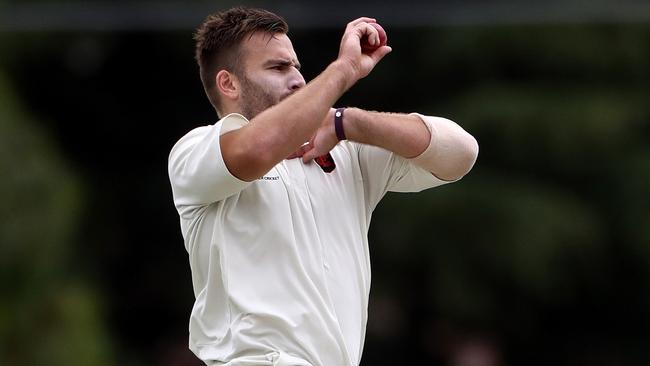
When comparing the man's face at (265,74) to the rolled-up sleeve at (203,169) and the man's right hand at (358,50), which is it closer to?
the rolled-up sleeve at (203,169)

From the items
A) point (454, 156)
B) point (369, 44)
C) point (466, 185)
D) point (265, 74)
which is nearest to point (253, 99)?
point (265, 74)

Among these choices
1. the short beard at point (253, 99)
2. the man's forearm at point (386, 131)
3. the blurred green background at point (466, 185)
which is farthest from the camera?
the blurred green background at point (466, 185)

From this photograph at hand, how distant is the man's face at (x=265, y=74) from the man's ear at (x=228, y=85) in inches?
1.2

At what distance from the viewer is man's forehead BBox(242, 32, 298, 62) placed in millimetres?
6109

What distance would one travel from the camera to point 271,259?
579 centimetres

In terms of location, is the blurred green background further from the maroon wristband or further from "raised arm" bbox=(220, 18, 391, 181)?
"raised arm" bbox=(220, 18, 391, 181)

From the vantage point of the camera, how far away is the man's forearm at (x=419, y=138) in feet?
19.1

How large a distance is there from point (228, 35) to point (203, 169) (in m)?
0.68

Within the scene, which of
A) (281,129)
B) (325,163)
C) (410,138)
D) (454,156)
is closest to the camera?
(281,129)
